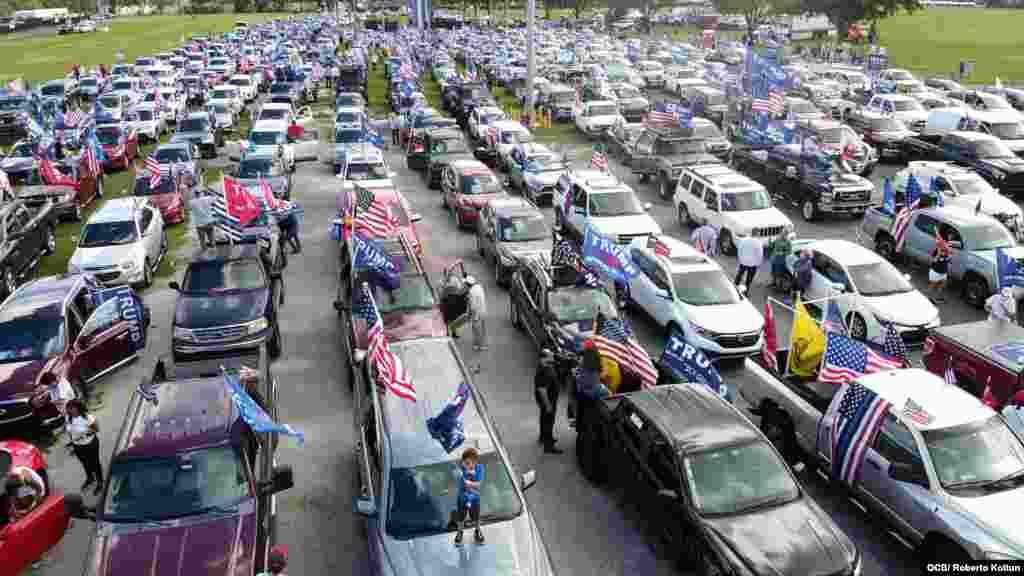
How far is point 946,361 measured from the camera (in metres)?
12.7

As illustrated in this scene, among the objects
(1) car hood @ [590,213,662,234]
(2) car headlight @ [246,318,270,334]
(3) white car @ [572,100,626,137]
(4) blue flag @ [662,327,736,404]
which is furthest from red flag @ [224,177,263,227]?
(3) white car @ [572,100,626,137]

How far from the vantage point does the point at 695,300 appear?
49.6ft

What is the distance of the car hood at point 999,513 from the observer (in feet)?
27.5

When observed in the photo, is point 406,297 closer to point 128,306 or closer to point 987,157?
point 128,306

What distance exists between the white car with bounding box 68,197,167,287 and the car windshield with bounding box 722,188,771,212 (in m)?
14.6

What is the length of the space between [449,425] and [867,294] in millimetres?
10328

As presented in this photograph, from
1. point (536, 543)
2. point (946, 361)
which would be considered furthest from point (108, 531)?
point (946, 361)

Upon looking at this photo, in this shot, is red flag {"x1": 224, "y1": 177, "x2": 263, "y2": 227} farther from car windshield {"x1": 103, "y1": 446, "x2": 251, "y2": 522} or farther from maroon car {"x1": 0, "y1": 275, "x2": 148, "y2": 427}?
car windshield {"x1": 103, "y1": 446, "x2": 251, "y2": 522}

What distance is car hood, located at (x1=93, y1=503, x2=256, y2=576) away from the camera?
800 centimetres

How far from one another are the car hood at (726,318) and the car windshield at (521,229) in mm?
4897

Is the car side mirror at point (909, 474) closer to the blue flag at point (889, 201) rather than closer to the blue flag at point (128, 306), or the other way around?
the blue flag at point (889, 201)

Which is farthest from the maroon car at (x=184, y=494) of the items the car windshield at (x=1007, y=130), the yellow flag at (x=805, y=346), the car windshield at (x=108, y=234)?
the car windshield at (x=1007, y=130)

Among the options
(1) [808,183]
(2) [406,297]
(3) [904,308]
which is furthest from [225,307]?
(1) [808,183]

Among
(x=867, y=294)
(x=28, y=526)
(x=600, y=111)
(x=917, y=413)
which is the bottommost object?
(x=28, y=526)
